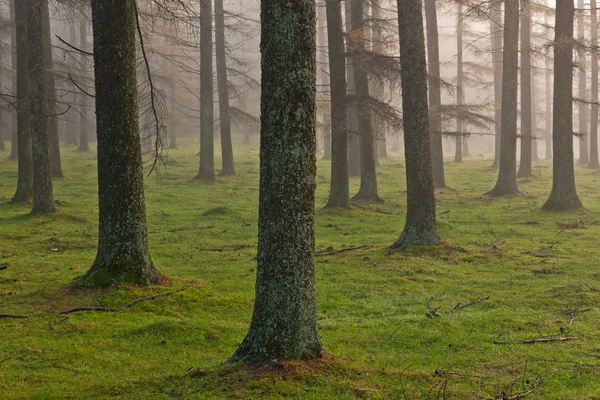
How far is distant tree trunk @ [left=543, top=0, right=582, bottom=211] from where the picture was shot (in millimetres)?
17406

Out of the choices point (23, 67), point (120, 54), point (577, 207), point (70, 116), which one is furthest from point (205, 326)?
point (70, 116)

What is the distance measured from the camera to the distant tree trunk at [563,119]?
1741cm

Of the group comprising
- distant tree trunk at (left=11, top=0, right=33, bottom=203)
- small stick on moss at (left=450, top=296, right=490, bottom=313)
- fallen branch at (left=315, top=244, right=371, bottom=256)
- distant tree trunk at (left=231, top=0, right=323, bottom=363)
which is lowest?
small stick on moss at (left=450, top=296, right=490, bottom=313)

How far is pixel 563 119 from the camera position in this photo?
17.4m

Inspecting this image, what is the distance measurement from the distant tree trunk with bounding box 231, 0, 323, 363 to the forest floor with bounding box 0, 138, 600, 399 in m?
0.32

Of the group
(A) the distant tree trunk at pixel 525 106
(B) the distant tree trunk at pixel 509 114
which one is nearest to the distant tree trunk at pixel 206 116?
(B) the distant tree trunk at pixel 509 114

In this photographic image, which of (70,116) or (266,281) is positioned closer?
(266,281)

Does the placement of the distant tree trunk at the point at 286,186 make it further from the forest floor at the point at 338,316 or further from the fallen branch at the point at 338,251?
the fallen branch at the point at 338,251

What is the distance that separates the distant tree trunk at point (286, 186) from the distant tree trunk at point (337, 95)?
455 inches

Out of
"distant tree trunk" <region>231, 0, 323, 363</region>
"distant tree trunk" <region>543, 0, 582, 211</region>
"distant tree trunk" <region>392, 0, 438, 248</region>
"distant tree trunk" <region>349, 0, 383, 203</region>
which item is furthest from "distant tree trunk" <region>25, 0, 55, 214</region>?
"distant tree trunk" <region>543, 0, 582, 211</region>

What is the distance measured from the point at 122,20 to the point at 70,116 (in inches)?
1578

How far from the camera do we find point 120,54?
26.4ft

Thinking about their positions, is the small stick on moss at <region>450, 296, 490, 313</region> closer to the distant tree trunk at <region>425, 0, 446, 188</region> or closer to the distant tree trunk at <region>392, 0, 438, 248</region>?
the distant tree trunk at <region>392, 0, 438, 248</region>

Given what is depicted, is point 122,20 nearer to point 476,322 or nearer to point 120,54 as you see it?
point 120,54
